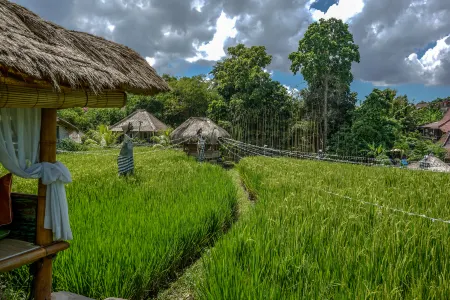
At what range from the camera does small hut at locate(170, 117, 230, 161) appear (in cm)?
1552

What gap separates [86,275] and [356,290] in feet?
6.78

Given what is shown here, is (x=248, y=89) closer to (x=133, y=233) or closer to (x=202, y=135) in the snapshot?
(x=202, y=135)

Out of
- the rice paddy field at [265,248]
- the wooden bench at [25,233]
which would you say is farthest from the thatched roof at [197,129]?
the wooden bench at [25,233]

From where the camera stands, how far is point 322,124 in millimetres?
17109

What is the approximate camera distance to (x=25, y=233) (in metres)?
2.78

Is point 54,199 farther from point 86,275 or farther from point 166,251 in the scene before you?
point 166,251

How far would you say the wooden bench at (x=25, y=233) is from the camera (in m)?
2.56

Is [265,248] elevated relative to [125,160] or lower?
lower

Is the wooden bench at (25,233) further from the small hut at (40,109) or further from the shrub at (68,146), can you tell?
the shrub at (68,146)

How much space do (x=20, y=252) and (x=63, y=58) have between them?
1.43m

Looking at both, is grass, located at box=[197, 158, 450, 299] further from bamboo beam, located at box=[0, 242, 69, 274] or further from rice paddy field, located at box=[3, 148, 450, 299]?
bamboo beam, located at box=[0, 242, 69, 274]

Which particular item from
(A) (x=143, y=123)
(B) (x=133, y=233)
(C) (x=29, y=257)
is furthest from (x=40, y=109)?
(A) (x=143, y=123)

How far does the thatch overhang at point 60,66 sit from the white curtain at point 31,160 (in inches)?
11.3

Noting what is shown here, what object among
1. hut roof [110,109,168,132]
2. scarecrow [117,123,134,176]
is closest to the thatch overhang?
scarecrow [117,123,134,176]
